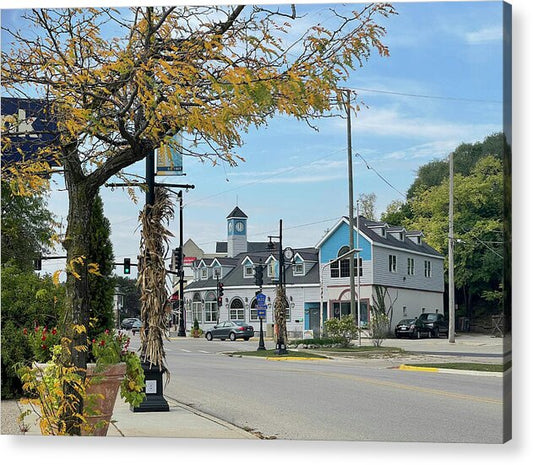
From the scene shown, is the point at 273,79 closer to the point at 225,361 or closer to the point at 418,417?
the point at 418,417

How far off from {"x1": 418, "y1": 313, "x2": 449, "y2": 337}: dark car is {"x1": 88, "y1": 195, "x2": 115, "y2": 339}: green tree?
4977 mm

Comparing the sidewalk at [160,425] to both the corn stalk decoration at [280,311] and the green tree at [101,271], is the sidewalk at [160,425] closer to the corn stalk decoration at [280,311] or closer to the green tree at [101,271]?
the green tree at [101,271]

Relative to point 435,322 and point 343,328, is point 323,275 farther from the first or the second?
point 343,328

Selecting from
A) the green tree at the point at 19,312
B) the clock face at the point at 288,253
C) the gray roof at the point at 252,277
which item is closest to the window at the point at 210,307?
the gray roof at the point at 252,277

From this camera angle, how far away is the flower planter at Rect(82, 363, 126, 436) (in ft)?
29.8

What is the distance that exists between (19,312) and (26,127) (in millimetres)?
3801

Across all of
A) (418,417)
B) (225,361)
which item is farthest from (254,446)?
(225,361)

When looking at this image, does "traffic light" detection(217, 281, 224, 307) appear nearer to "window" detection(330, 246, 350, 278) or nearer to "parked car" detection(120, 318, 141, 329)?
"parked car" detection(120, 318, 141, 329)

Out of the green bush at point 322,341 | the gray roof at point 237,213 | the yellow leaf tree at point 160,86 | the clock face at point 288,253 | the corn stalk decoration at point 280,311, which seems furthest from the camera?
the green bush at point 322,341

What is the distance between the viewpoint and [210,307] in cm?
1452

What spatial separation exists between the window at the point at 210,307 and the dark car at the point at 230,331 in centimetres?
19

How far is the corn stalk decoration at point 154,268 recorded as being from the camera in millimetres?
10703

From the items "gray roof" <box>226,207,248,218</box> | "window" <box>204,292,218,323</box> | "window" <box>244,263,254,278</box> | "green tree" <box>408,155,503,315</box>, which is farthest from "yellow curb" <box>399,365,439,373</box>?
"gray roof" <box>226,207,248,218</box>

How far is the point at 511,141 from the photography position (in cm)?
939
